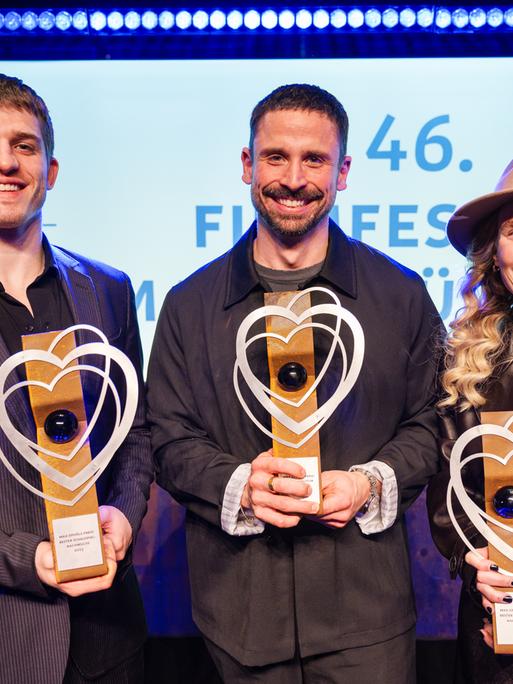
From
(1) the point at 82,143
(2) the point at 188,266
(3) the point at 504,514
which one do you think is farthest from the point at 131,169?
A: (3) the point at 504,514

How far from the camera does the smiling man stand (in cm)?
145

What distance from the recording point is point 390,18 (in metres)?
2.39

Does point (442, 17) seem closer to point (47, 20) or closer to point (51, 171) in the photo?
point (47, 20)

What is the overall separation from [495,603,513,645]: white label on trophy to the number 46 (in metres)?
1.55

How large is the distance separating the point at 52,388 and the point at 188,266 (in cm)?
122

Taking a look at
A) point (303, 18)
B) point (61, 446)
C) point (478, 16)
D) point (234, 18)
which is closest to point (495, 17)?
point (478, 16)

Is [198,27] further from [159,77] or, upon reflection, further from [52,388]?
[52,388]

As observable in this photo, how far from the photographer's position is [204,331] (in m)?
1.71

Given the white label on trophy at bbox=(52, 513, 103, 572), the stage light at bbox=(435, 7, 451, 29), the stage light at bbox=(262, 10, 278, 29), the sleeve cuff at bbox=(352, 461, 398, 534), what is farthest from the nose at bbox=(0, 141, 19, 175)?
the stage light at bbox=(435, 7, 451, 29)

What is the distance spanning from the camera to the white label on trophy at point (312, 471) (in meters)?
1.42

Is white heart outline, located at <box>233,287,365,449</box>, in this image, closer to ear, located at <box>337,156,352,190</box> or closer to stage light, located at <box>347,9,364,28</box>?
ear, located at <box>337,156,352,190</box>

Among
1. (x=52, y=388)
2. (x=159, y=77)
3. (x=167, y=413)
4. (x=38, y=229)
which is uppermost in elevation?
(x=159, y=77)

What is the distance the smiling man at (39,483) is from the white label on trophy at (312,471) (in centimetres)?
38

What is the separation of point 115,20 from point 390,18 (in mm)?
874
